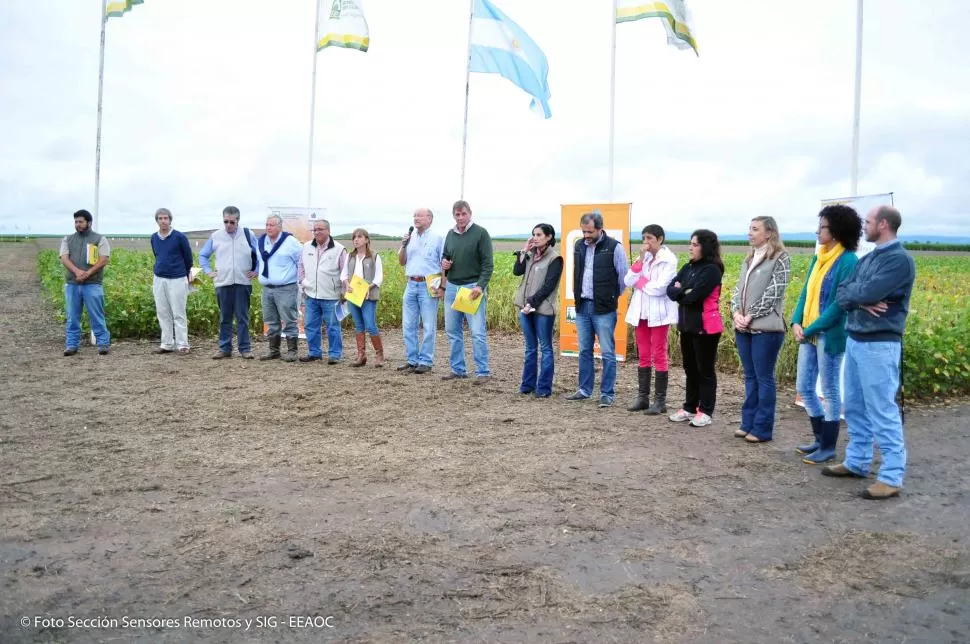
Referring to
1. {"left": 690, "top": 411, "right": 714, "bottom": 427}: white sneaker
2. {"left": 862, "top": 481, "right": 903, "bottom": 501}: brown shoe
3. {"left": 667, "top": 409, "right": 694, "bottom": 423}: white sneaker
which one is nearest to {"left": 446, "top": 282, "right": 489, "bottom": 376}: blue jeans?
{"left": 667, "top": 409, "right": 694, "bottom": 423}: white sneaker

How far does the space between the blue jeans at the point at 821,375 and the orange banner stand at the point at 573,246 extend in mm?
4031

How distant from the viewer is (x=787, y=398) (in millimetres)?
9125

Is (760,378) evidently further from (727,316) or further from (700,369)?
(727,316)

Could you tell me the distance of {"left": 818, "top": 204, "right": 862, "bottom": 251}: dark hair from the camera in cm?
604

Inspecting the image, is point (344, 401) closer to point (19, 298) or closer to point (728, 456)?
point (728, 456)

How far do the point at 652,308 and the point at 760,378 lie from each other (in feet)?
4.64

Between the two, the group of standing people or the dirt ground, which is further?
the group of standing people

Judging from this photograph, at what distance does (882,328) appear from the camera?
5.36m

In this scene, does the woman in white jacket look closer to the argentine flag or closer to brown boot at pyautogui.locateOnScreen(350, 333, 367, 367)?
brown boot at pyautogui.locateOnScreen(350, 333, 367, 367)

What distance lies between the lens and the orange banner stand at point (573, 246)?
10.5 metres

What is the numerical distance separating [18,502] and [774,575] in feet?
15.9

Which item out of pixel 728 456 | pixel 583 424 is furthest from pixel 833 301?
pixel 583 424

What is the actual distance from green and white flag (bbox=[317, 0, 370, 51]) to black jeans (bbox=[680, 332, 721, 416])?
9.92 metres

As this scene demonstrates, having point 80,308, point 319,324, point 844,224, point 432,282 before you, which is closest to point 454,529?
→ point 844,224
